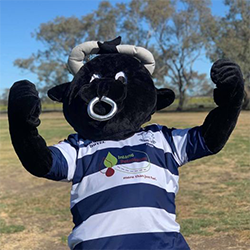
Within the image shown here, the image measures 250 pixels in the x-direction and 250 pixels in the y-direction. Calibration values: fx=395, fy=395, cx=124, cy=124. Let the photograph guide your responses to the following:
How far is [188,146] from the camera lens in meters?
1.79

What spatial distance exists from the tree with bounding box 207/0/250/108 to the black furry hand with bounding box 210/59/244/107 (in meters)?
32.0

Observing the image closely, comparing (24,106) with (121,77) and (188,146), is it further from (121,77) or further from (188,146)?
(188,146)

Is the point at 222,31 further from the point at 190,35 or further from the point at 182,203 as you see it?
the point at 182,203

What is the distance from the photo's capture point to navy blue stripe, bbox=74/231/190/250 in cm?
150

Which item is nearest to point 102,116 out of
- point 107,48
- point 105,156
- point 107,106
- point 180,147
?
point 107,106

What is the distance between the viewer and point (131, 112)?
175 cm

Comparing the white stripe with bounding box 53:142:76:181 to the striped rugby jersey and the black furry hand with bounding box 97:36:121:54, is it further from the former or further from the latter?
the black furry hand with bounding box 97:36:121:54

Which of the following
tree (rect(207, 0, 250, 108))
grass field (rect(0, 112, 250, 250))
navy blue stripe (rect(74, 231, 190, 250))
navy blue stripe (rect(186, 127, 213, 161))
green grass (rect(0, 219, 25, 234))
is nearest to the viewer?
navy blue stripe (rect(74, 231, 190, 250))

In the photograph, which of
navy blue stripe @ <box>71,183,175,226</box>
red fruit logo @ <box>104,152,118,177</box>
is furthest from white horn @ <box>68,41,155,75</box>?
navy blue stripe @ <box>71,183,175,226</box>

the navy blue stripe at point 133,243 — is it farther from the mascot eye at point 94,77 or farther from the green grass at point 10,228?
the green grass at point 10,228

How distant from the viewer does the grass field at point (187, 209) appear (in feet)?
13.1

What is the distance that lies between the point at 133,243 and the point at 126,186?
0.73 ft

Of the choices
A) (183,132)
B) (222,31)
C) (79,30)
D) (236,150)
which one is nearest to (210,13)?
(222,31)

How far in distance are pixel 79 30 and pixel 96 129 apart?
3876cm
